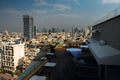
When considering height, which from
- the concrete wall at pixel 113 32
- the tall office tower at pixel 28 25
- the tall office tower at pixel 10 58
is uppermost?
the tall office tower at pixel 28 25

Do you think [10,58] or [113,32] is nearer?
[113,32]

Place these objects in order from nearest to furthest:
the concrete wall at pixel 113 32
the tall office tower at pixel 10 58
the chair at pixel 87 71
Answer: the concrete wall at pixel 113 32 < the chair at pixel 87 71 < the tall office tower at pixel 10 58

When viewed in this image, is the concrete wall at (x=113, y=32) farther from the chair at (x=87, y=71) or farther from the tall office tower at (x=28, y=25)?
the tall office tower at (x=28, y=25)

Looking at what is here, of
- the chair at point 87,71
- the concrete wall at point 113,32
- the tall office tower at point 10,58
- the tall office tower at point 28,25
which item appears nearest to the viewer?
the concrete wall at point 113,32

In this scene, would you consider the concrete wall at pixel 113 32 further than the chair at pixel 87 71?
No

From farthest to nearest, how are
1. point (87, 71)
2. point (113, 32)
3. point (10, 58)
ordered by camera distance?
point (10, 58)
point (87, 71)
point (113, 32)

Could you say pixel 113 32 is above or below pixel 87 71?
above

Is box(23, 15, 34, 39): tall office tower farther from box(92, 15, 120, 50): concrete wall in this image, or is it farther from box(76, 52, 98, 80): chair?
box(92, 15, 120, 50): concrete wall

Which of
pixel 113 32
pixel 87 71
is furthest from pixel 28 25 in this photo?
pixel 113 32

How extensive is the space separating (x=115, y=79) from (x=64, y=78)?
7.06 feet

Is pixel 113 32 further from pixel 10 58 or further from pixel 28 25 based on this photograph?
pixel 28 25

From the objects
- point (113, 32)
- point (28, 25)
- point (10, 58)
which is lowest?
point (10, 58)

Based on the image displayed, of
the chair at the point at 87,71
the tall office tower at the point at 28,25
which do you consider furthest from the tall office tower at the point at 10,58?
the tall office tower at the point at 28,25

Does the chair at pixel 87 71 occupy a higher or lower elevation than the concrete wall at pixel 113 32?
lower
